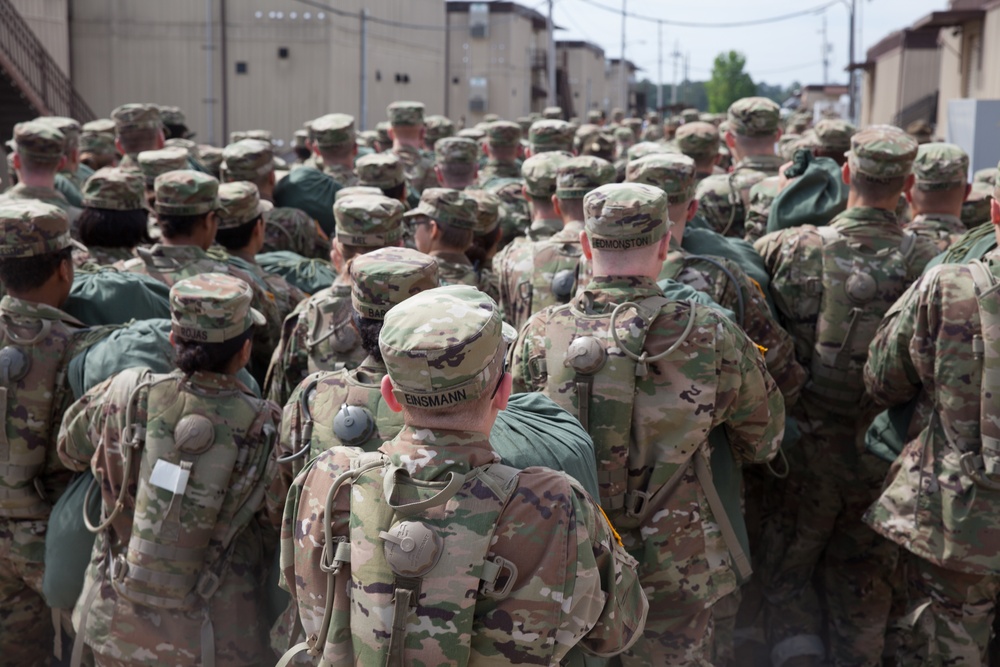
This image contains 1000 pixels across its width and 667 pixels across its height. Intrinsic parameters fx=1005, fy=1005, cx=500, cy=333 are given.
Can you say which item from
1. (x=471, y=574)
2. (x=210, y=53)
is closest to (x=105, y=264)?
(x=471, y=574)

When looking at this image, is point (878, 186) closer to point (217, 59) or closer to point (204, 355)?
point (204, 355)

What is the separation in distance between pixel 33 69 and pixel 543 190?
1838cm

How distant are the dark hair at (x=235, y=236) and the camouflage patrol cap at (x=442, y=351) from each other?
10.5 feet

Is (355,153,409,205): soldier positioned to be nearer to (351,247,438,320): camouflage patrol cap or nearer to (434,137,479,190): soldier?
(434,137,479,190): soldier

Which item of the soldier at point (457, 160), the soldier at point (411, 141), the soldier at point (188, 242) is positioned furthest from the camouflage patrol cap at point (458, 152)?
the soldier at point (188, 242)

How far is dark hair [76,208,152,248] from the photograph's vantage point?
4965mm

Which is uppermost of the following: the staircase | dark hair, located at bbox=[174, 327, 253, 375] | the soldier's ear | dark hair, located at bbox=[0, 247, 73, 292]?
the staircase

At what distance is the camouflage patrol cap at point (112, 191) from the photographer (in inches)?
191

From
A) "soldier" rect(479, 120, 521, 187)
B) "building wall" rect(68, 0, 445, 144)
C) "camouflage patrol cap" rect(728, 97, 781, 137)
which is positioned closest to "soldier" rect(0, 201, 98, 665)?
"camouflage patrol cap" rect(728, 97, 781, 137)

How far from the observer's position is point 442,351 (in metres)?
2.08

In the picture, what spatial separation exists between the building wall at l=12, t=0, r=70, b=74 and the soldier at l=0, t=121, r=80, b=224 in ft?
55.5

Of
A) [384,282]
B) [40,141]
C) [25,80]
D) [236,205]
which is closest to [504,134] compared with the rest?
[40,141]

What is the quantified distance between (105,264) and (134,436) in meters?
2.16

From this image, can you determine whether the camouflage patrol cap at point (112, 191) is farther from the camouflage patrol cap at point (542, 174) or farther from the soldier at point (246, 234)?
the camouflage patrol cap at point (542, 174)
